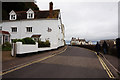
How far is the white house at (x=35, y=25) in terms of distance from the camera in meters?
27.9

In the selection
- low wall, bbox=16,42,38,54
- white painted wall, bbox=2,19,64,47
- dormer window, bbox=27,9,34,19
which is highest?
dormer window, bbox=27,9,34,19

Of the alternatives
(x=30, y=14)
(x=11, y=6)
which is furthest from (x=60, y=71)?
(x=11, y=6)

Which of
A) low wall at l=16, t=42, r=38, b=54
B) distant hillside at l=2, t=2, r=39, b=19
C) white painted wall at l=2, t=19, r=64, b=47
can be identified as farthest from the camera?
distant hillside at l=2, t=2, r=39, b=19

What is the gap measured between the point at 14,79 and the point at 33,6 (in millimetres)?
45343

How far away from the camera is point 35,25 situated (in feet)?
95.1

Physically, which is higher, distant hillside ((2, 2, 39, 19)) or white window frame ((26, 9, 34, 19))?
distant hillside ((2, 2, 39, 19))

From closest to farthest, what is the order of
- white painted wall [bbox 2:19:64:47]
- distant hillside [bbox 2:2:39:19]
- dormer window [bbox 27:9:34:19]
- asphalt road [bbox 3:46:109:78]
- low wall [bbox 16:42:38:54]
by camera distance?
1. asphalt road [bbox 3:46:109:78]
2. low wall [bbox 16:42:38:54]
3. white painted wall [bbox 2:19:64:47]
4. dormer window [bbox 27:9:34:19]
5. distant hillside [bbox 2:2:39:19]

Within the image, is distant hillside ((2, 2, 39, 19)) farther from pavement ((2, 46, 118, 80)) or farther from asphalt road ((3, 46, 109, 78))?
asphalt road ((3, 46, 109, 78))

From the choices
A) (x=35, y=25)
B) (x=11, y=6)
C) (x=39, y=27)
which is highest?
(x=11, y=6)

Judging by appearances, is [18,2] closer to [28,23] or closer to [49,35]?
[28,23]

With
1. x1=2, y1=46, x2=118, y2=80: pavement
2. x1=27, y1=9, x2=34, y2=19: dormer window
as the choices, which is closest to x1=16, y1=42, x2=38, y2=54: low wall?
x1=2, y1=46, x2=118, y2=80: pavement

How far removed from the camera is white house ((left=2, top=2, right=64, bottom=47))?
27.9 metres

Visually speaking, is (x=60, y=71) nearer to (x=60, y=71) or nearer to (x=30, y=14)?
(x=60, y=71)

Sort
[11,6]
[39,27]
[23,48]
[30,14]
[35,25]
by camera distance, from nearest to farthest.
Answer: [23,48], [39,27], [35,25], [30,14], [11,6]
